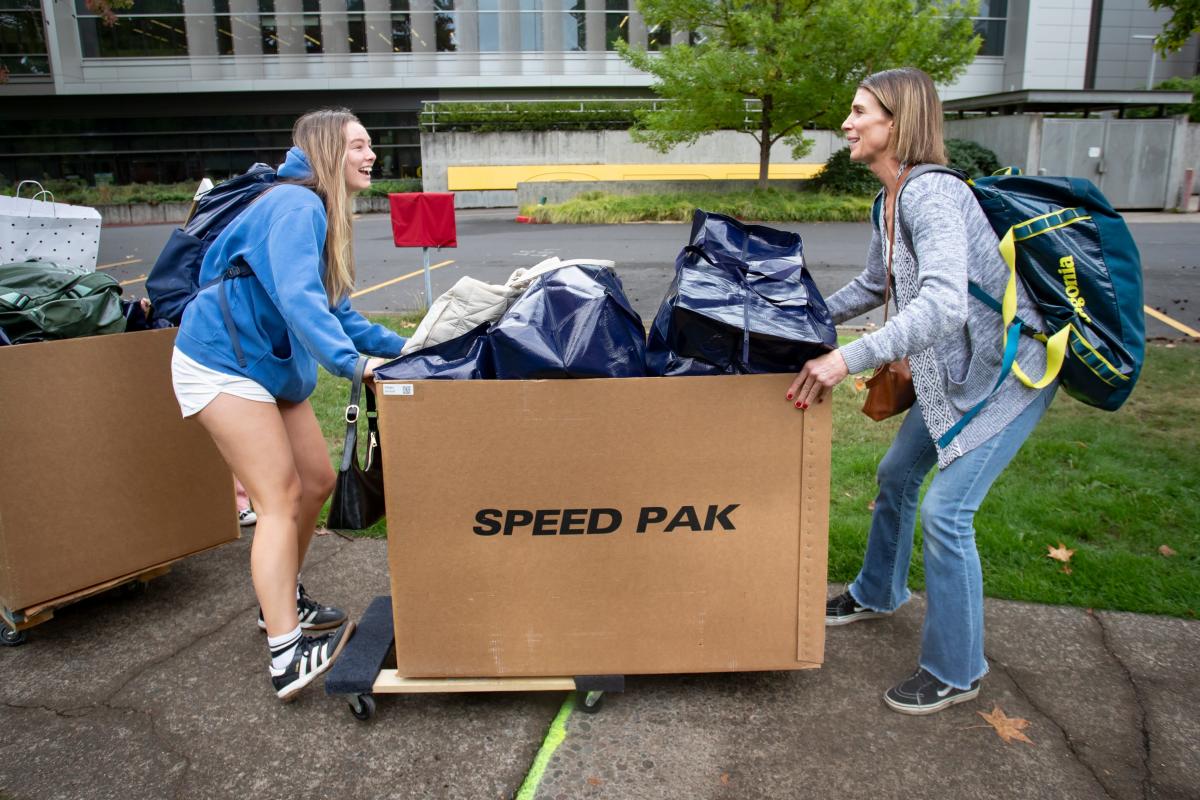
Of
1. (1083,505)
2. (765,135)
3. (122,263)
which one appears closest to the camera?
(1083,505)

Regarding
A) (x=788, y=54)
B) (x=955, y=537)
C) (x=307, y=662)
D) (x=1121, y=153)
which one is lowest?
(x=307, y=662)

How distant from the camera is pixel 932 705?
284 cm

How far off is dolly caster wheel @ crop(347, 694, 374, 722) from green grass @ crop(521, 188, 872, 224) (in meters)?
18.3

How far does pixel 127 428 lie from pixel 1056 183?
11.2 ft

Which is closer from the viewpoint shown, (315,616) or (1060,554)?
(315,616)

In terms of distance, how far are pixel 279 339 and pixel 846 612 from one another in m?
2.37

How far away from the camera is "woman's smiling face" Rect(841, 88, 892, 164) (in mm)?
2711

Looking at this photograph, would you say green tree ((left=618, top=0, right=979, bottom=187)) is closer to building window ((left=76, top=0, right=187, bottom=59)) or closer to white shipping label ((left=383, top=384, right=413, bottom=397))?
white shipping label ((left=383, top=384, right=413, bottom=397))

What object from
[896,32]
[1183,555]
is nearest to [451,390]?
[1183,555]

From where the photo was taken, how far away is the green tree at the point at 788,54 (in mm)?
19094

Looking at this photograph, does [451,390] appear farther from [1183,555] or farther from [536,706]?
[1183,555]

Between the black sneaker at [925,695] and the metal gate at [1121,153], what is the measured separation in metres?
23.3

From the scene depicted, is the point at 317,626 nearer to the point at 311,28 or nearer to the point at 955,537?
the point at 955,537

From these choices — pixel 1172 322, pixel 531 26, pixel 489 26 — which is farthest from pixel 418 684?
pixel 489 26
